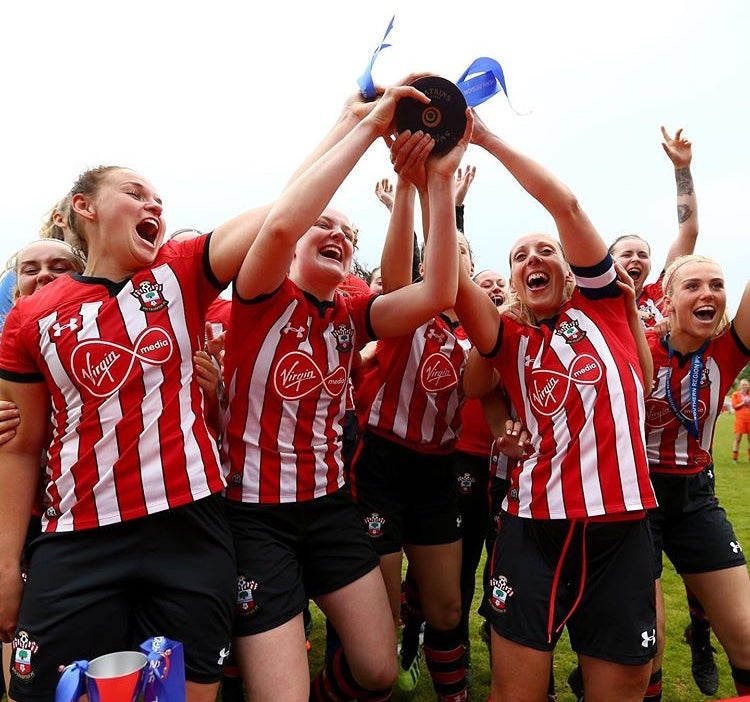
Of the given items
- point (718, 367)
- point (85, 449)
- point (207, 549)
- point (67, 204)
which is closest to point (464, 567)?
point (718, 367)

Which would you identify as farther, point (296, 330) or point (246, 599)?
point (296, 330)

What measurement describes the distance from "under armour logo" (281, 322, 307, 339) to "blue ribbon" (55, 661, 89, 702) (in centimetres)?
138

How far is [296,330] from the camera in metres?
2.60

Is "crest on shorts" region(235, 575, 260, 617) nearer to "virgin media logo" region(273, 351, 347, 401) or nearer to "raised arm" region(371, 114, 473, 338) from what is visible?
"virgin media logo" region(273, 351, 347, 401)

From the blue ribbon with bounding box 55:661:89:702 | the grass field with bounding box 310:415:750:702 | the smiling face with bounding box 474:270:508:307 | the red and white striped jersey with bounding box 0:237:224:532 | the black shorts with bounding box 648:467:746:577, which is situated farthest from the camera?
the smiling face with bounding box 474:270:508:307

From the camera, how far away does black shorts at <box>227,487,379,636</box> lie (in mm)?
2385

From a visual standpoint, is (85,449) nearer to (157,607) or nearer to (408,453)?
(157,607)

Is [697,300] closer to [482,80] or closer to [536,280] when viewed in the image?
[536,280]

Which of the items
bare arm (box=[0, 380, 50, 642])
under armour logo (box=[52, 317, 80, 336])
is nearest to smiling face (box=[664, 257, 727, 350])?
under armour logo (box=[52, 317, 80, 336])

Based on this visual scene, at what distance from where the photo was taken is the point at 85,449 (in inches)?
83.7

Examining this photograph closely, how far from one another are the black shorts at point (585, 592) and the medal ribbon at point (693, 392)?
3.04 ft

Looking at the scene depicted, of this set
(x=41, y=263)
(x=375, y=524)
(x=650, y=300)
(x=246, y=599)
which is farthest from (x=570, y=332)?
(x=650, y=300)

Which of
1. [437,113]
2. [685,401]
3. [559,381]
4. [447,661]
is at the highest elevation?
[437,113]

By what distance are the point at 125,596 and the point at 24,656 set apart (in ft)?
1.07
